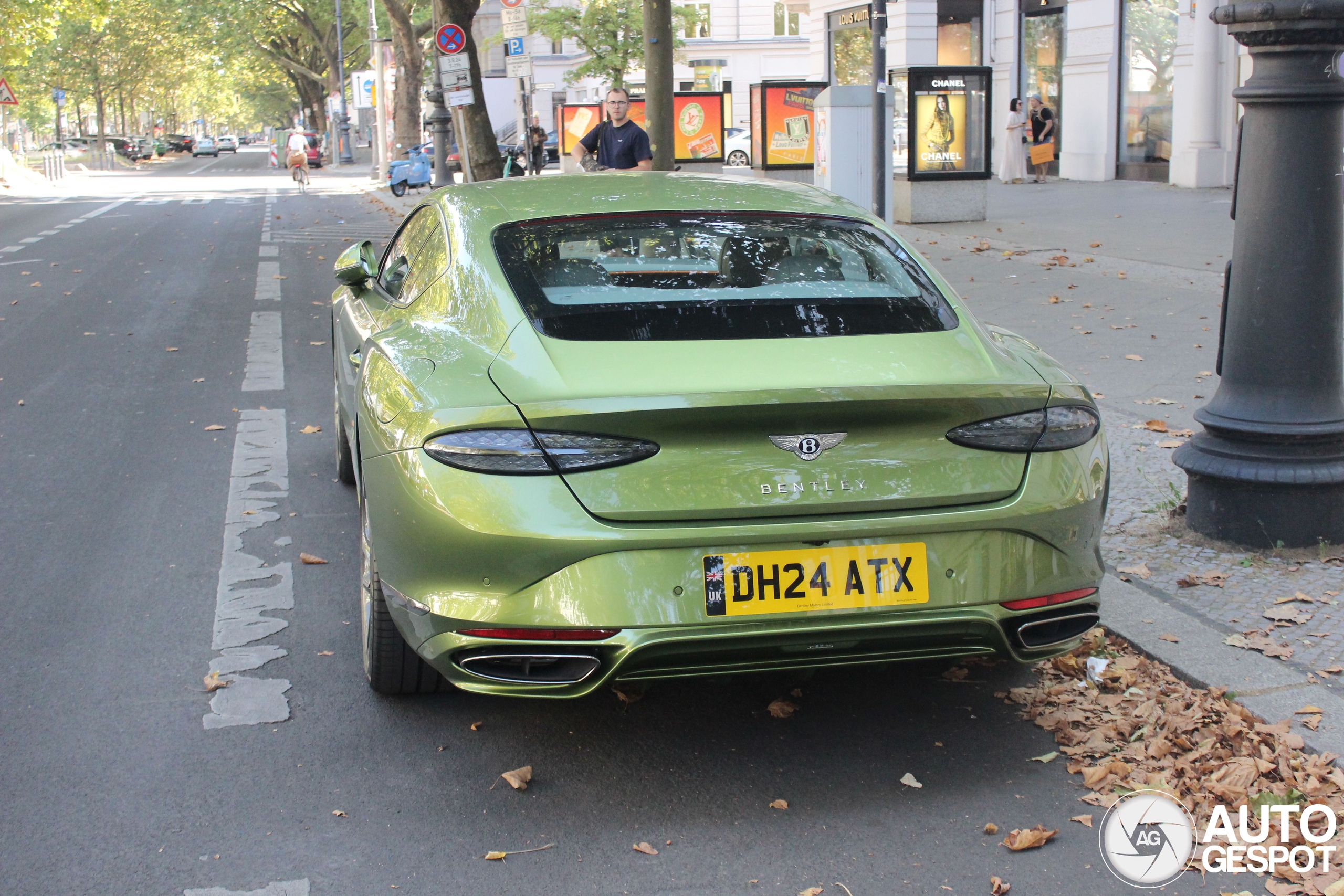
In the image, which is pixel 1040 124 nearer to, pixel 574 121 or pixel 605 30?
pixel 574 121

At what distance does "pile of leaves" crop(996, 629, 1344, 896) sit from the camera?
10.7 feet

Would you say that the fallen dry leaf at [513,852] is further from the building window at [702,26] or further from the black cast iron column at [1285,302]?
the building window at [702,26]

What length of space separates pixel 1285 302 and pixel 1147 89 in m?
22.3

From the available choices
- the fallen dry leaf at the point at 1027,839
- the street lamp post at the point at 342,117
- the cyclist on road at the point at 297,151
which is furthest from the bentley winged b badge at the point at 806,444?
the street lamp post at the point at 342,117

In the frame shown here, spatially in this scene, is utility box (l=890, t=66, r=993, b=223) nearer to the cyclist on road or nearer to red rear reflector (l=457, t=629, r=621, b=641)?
red rear reflector (l=457, t=629, r=621, b=641)

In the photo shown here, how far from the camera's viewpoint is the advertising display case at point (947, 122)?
17266 millimetres

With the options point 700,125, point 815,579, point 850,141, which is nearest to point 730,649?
point 815,579

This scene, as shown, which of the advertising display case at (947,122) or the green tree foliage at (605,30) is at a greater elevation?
the green tree foliage at (605,30)

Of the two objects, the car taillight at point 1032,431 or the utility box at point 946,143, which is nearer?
the car taillight at point 1032,431

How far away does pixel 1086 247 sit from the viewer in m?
14.4

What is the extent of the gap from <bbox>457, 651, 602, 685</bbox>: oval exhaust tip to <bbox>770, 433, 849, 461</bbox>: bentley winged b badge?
0.65m

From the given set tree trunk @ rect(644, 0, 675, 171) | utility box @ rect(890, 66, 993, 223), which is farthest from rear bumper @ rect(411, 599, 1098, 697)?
utility box @ rect(890, 66, 993, 223)

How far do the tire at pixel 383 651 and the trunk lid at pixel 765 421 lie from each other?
785mm

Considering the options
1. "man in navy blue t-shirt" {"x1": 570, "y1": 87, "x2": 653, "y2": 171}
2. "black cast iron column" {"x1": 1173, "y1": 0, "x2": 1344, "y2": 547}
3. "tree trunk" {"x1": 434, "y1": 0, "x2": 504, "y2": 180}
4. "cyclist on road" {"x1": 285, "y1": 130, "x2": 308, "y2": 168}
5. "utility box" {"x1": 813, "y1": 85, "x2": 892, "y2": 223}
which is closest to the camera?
"black cast iron column" {"x1": 1173, "y1": 0, "x2": 1344, "y2": 547}
